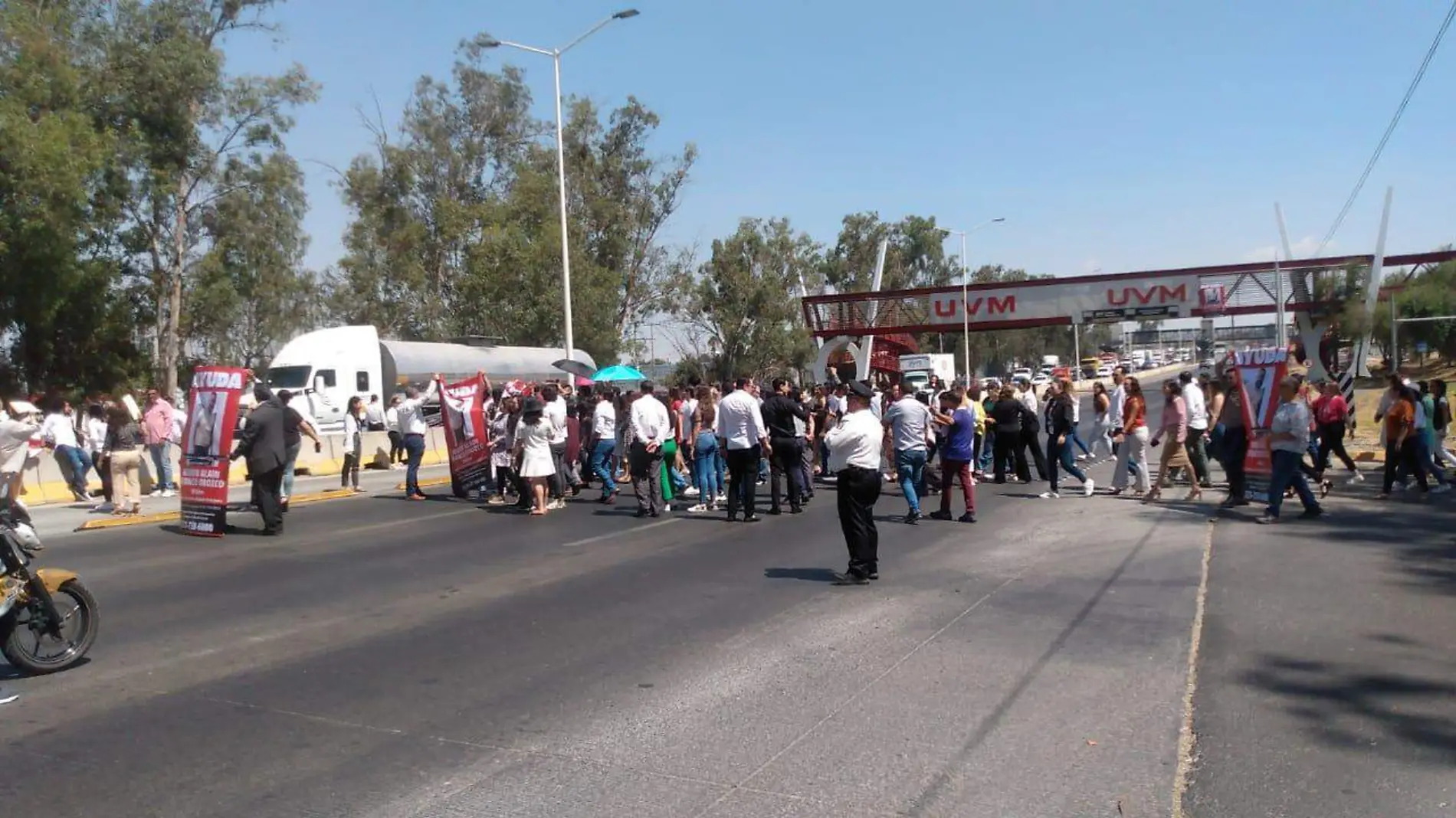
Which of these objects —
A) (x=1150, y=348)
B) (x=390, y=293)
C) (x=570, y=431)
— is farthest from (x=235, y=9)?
(x=1150, y=348)

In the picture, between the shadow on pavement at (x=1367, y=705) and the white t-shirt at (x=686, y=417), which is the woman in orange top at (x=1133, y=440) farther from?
the shadow on pavement at (x=1367, y=705)

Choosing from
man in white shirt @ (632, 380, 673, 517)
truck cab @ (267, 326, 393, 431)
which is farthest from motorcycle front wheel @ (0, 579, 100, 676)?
truck cab @ (267, 326, 393, 431)

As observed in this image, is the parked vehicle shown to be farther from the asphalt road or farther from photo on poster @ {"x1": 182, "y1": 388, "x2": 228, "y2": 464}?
the asphalt road

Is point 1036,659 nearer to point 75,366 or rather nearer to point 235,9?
point 75,366

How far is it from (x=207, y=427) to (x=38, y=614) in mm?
7033

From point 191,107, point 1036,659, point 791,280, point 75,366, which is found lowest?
point 1036,659

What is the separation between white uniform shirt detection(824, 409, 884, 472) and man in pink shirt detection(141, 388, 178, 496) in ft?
40.7

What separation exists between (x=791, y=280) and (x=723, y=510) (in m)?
36.7

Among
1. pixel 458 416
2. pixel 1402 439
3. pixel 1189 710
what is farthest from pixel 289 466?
pixel 1402 439

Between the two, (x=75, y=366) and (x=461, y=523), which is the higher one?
(x=75, y=366)

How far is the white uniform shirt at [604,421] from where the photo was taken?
16.0 m

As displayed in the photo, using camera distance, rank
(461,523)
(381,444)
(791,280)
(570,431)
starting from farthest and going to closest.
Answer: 1. (791,280)
2. (381,444)
3. (570,431)
4. (461,523)

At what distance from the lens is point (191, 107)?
39062 millimetres

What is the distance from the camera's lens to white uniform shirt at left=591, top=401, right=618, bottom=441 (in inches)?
629
